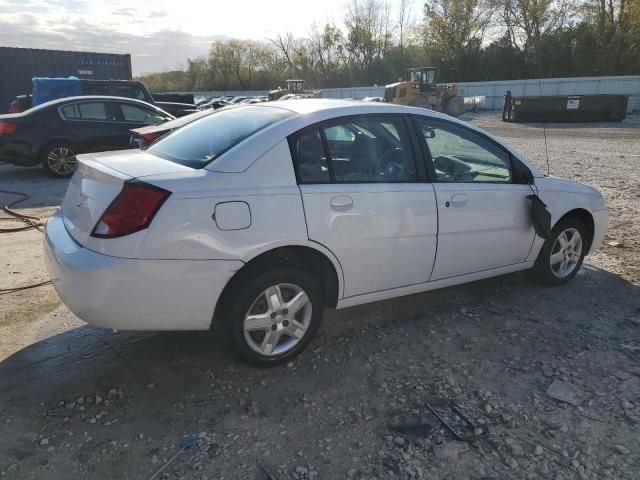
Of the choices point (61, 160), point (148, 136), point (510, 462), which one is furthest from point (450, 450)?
point (61, 160)

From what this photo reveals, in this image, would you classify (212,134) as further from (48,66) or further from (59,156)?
(48,66)

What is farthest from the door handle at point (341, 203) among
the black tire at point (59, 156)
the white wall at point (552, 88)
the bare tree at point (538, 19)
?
the bare tree at point (538, 19)

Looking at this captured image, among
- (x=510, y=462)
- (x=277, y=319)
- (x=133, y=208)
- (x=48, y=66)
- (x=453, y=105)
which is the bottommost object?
(x=510, y=462)

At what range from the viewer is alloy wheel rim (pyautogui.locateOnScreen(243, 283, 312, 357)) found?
2996 millimetres

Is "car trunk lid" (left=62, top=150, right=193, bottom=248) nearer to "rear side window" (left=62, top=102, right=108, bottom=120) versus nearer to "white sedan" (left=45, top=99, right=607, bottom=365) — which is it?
"white sedan" (left=45, top=99, right=607, bottom=365)

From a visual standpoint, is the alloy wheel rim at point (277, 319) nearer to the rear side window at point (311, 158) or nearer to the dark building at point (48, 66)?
the rear side window at point (311, 158)

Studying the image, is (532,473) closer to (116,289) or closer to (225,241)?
(225,241)

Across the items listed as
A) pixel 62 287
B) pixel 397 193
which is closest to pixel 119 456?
pixel 62 287

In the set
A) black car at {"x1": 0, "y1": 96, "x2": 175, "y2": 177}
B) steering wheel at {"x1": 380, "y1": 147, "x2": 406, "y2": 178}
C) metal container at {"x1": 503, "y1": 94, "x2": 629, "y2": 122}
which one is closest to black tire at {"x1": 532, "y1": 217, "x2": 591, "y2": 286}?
steering wheel at {"x1": 380, "y1": 147, "x2": 406, "y2": 178}

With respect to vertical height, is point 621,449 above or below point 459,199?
below

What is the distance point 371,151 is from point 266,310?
131 cm

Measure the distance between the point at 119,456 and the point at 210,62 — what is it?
75031 mm

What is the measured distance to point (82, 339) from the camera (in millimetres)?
3514

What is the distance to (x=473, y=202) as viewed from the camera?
Answer: 3689 millimetres
